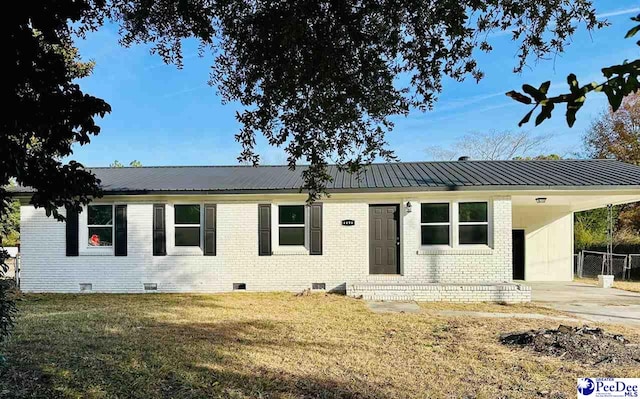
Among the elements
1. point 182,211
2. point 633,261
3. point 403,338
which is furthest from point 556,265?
point 182,211

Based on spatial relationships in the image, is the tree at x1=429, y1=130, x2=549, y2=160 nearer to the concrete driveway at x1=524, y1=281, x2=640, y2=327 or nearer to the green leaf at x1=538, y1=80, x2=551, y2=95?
the concrete driveway at x1=524, y1=281, x2=640, y2=327

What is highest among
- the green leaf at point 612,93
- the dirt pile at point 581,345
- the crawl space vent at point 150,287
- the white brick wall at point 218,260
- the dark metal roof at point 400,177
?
the dark metal roof at point 400,177

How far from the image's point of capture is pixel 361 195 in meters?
12.7

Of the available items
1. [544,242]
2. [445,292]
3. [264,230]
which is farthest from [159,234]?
[544,242]

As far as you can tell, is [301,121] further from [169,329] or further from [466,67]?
[169,329]

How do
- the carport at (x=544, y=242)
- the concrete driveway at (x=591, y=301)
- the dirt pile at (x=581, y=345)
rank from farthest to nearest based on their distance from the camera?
the carport at (x=544, y=242) < the concrete driveway at (x=591, y=301) < the dirt pile at (x=581, y=345)

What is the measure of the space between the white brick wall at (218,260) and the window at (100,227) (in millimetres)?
239

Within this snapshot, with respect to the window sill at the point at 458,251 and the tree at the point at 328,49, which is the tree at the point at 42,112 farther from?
the window sill at the point at 458,251

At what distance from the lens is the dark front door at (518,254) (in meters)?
16.6

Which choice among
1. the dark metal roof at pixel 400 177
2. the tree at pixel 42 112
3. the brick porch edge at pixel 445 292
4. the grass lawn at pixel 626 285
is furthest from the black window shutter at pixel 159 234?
the grass lawn at pixel 626 285

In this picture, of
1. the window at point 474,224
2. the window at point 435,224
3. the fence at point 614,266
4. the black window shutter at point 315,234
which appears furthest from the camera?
the fence at point 614,266

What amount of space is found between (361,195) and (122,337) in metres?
7.52

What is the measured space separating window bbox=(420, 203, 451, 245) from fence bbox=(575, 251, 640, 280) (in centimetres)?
935

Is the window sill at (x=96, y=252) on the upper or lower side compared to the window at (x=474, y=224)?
lower
